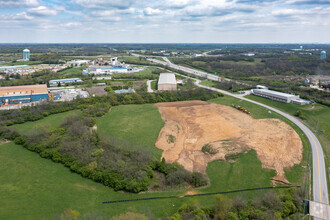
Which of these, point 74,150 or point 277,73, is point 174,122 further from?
point 277,73

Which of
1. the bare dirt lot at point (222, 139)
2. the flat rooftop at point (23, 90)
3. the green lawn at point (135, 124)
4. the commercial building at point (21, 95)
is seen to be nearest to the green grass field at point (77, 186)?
the green lawn at point (135, 124)

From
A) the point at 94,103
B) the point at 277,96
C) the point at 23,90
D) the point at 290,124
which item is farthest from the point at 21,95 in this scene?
the point at 277,96

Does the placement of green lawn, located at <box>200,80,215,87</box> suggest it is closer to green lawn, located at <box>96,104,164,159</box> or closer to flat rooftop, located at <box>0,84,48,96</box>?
green lawn, located at <box>96,104,164,159</box>

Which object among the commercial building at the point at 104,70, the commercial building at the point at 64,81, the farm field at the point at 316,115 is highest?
the commercial building at the point at 104,70

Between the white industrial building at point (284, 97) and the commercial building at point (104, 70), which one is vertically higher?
the commercial building at point (104, 70)

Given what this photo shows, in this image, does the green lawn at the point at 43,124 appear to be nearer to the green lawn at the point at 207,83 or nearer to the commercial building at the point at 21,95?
the commercial building at the point at 21,95

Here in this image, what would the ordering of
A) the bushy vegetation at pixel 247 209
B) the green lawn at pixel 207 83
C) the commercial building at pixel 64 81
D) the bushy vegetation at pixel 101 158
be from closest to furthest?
the bushy vegetation at pixel 247 209 < the bushy vegetation at pixel 101 158 < the commercial building at pixel 64 81 < the green lawn at pixel 207 83
